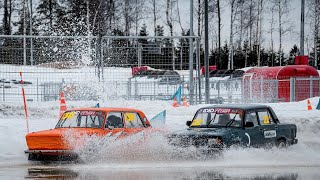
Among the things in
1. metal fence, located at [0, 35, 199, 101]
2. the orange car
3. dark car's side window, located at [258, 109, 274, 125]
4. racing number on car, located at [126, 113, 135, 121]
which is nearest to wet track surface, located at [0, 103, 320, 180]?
the orange car

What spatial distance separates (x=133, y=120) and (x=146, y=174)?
3.88m

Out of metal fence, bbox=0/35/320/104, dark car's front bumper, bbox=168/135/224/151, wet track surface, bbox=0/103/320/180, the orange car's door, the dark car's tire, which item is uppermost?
metal fence, bbox=0/35/320/104

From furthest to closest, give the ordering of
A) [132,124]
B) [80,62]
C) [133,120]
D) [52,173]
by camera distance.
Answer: [80,62], [133,120], [132,124], [52,173]

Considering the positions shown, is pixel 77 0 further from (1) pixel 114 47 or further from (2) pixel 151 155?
(2) pixel 151 155

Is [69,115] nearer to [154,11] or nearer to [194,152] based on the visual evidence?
[194,152]

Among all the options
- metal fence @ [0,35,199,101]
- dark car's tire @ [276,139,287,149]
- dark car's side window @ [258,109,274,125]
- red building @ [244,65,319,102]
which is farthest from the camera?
red building @ [244,65,319,102]

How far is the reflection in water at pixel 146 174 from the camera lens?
1310 cm

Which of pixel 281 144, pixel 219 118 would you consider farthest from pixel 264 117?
pixel 219 118

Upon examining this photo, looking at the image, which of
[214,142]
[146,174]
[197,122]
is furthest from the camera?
[197,122]

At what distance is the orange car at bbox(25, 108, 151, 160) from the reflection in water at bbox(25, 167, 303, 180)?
37.5 inches

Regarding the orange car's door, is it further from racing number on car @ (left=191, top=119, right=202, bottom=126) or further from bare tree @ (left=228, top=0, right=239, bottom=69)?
bare tree @ (left=228, top=0, right=239, bottom=69)

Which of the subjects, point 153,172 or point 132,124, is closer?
point 153,172

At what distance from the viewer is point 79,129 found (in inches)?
637

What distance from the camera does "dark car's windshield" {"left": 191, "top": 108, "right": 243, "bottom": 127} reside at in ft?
56.1
